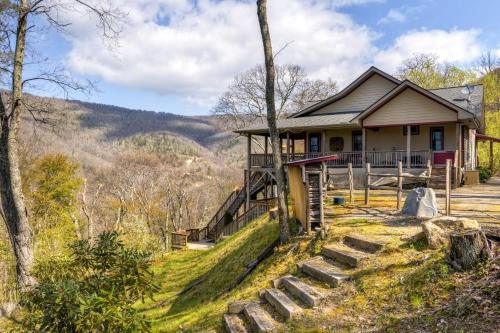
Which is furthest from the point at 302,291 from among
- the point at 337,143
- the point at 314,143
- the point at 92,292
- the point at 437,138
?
the point at 314,143

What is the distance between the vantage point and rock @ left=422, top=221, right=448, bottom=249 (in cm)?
659

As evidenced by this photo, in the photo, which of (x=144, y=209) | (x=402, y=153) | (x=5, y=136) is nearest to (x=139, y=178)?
(x=144, y=209)

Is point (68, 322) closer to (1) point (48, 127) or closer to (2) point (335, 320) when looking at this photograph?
(2) point (335, 320)

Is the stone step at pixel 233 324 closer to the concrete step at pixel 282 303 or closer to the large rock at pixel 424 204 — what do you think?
the concrete step at pixel 282 303

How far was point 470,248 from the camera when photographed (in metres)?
5.45

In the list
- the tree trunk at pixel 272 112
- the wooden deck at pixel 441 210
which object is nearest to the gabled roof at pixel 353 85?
the wooden deck at pixel 441 210

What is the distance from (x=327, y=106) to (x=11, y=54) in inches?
768

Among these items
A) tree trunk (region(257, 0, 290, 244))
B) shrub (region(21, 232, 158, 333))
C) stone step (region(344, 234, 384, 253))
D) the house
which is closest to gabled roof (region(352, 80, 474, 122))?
the house

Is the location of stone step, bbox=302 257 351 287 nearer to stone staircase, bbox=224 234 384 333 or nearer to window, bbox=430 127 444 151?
stone staircase, bbox=224 234 384 333

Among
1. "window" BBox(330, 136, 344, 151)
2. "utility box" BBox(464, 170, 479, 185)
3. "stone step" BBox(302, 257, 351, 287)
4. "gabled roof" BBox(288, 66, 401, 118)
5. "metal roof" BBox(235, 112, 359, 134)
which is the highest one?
"gabled roof" BBox(288, 66, 401, 118)

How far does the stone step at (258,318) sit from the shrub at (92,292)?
5.49ft

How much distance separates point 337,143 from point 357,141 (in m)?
1.30

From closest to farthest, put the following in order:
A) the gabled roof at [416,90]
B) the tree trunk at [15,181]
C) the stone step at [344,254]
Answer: the stone step at [344,254], the tree trunk at [15,181], the gabled roof at [416,90]

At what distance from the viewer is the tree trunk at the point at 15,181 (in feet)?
28.1
